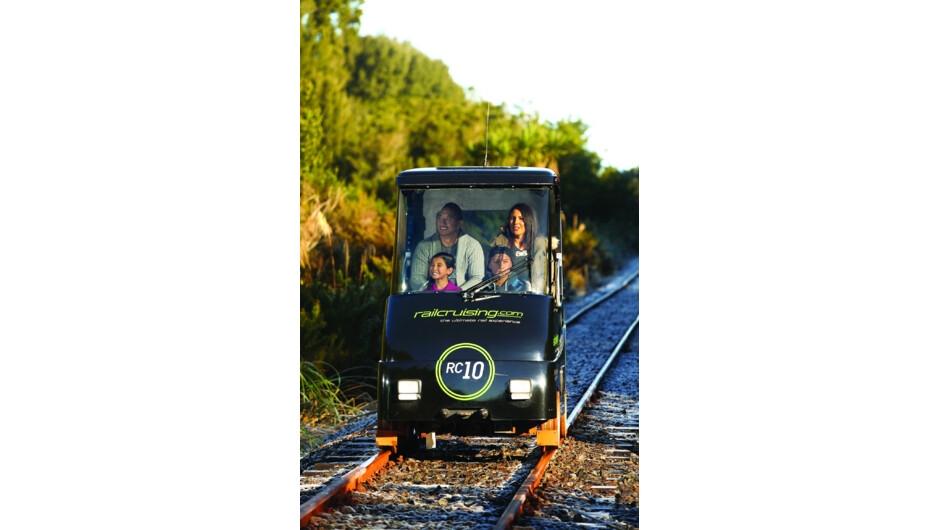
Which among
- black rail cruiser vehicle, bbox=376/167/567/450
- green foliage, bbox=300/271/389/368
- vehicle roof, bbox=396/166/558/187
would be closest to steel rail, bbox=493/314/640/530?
black rail cruiser vehicle, bbox=376/167/567/450

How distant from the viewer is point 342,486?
6402 mm

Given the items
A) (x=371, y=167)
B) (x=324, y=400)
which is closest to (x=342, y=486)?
(x=324, y=400)

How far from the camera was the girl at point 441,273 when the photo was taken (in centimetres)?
743

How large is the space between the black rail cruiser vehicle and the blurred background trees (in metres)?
2.94

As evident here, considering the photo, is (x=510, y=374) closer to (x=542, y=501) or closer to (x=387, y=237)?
(x=542, y=501)

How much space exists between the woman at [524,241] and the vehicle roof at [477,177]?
0.28 meters

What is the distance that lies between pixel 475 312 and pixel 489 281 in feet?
1.02

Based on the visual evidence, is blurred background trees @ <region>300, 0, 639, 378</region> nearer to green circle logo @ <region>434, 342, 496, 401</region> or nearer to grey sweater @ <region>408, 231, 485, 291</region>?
grey sweater @ <region>408, 231, 485, 291</region>

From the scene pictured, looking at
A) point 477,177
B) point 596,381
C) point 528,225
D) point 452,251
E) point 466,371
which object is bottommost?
point 596,381

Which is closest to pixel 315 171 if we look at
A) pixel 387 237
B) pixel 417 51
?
pixel 387 237

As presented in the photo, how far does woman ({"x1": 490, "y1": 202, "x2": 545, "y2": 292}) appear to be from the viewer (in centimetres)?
745

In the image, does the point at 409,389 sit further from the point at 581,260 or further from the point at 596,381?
the point at 581,260

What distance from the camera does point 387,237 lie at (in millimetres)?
16703
